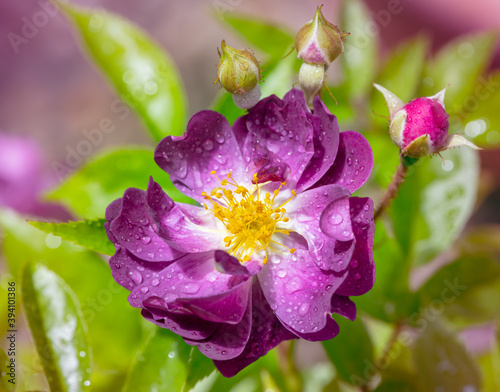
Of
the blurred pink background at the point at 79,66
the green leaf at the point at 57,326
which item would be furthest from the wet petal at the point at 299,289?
the blurred pink background at the point at 79,66

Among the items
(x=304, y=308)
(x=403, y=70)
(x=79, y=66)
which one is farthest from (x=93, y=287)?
(x=79, y=66)

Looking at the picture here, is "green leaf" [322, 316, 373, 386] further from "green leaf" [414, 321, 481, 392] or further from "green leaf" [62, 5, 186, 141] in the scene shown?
"green leaf" [62, 5, 186, 141]

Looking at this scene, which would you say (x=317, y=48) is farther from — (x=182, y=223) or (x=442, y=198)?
(x=442, y=198)

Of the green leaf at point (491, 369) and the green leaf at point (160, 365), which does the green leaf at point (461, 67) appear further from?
the green leaf at point (160, 365)

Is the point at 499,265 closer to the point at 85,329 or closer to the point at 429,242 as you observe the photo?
the point at 429,242

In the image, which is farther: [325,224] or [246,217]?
[246,217]
